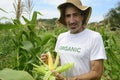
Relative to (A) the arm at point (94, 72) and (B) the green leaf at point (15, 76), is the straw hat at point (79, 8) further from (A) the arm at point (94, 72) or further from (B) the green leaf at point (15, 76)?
(B) the green leaf at point (15, 76)

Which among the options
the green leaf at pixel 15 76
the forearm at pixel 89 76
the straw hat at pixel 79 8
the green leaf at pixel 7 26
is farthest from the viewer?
the straw hat at pixel 79 8

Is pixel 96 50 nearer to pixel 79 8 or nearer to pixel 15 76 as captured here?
pixel 79 8

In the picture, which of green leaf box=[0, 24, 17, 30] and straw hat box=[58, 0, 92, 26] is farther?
straw hat box=[58, 0, 92, 26]

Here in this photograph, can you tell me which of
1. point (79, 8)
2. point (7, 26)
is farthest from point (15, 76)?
point (79, 8)

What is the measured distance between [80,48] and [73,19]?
0.71ft

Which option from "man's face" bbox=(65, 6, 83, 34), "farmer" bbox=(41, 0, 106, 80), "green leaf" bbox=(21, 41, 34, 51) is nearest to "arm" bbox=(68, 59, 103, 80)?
"farmer" bbox=(41, 0, 106, 80)

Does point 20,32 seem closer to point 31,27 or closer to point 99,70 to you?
point 31,27

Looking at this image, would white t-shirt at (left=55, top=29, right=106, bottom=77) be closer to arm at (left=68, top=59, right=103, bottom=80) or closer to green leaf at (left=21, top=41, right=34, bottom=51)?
arm at (left=68, top=59, right=103, bottom=80)

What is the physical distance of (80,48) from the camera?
234cm

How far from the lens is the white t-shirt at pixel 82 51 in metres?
2.32

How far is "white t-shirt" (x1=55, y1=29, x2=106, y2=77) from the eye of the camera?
2324mm

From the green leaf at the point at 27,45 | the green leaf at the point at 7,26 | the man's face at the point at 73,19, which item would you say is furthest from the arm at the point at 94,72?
the green leaf at the point at 7,26

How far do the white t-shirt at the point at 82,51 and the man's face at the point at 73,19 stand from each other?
0.07m

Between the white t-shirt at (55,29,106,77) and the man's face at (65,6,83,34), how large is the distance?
0.24 feet
